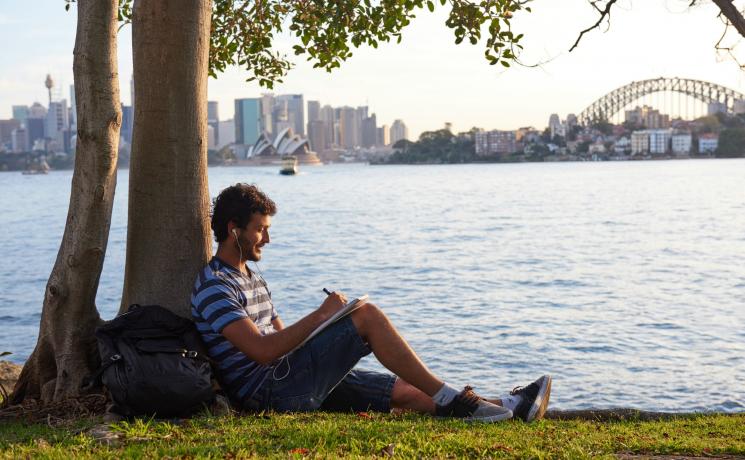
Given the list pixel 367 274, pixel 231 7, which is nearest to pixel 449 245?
pixel 367 274

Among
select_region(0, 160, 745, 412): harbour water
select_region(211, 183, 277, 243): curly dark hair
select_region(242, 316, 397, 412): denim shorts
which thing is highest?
select_region(211, 183, 277, 243): curly dark hair

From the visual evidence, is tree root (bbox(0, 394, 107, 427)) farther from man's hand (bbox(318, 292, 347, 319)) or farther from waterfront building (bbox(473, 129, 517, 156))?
waterfront building (bbox(473, 129, 517, 156))

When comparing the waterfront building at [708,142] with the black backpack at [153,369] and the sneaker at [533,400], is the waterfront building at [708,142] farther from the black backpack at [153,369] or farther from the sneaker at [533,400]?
the black backpack at [153,369]

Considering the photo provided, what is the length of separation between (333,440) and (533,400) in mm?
1285

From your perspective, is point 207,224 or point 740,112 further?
point 740,112

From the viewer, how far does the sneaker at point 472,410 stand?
14.8 feet

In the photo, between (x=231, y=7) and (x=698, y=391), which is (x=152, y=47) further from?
(x=698, y=391)

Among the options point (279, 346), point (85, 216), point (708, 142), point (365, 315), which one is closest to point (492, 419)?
point (365, 315)

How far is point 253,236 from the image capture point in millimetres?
4586

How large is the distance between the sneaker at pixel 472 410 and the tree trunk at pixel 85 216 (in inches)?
78.9

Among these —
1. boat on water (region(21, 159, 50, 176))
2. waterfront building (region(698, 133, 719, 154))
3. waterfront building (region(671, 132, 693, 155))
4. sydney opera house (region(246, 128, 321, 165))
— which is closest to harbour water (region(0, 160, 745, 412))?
sydney opera house (region(246, 128, 321, 165))

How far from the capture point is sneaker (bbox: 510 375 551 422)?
15.4ft

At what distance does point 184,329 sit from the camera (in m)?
4.45

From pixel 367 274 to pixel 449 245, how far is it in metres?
7.03
